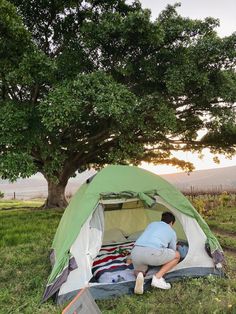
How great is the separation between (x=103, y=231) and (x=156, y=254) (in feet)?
4.92

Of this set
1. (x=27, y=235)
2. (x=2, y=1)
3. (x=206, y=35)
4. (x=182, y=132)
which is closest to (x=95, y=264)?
(x=27, y=235)

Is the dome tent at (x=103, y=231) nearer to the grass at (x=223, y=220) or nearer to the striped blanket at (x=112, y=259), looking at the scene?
the striped blanket at (x=112, y=259)

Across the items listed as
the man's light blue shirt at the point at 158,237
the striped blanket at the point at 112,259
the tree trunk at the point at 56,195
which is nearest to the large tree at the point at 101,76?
the tree trunk at the point at 56,195

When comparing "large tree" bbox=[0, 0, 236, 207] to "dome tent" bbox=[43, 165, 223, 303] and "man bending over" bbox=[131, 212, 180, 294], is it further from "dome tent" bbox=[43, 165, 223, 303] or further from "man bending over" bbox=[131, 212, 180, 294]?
"man bending over" bbox=[131, 212, 180, 294]

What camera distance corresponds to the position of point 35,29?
18031mm

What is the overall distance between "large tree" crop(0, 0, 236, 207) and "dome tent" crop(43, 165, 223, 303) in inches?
229

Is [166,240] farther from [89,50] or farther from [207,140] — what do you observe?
[207,140]

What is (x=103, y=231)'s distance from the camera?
7.64m

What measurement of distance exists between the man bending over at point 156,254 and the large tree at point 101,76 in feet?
23.3

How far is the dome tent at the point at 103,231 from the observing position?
255 inches

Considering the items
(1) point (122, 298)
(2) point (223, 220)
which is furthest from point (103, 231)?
(2) point (223, 220)

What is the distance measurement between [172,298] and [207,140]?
1597 centimetres

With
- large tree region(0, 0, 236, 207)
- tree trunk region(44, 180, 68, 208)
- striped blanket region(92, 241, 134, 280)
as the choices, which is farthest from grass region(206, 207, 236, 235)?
tree trunk region(44, 180, 68, 208)

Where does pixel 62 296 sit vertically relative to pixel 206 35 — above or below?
below
